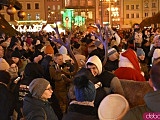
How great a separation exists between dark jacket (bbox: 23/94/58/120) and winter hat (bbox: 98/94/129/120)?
1208mm

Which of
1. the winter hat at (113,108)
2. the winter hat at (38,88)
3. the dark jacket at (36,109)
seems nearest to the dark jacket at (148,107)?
the winter hat at (113,108)

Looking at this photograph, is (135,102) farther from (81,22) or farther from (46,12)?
(46,12)

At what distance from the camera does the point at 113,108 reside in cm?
353

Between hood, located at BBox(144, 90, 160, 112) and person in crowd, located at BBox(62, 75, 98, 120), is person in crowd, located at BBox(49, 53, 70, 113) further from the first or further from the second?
hood, located at BBox(144, 90, 160, 112)

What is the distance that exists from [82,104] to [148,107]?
2.58 feet

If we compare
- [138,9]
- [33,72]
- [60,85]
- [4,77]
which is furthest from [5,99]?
[138,9]

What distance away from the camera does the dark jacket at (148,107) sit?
10.3ft

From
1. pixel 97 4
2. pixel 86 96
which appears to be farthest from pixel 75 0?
pixel 86 96

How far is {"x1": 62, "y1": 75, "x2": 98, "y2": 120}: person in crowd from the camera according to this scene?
374 centimetres

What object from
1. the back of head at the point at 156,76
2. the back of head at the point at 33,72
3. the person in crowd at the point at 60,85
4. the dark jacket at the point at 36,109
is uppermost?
the back of head at the point at 156,76

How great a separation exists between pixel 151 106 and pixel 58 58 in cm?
482

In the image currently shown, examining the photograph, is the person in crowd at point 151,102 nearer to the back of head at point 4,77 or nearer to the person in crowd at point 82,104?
the person in crowd at point 82,104

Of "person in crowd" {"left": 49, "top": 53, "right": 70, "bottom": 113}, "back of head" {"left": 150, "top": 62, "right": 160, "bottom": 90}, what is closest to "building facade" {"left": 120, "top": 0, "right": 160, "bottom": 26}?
"person in crowd" {"left": 49, "top": 53, "right": 70, "bottom": 113}

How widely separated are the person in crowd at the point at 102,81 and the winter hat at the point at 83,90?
1248mm
